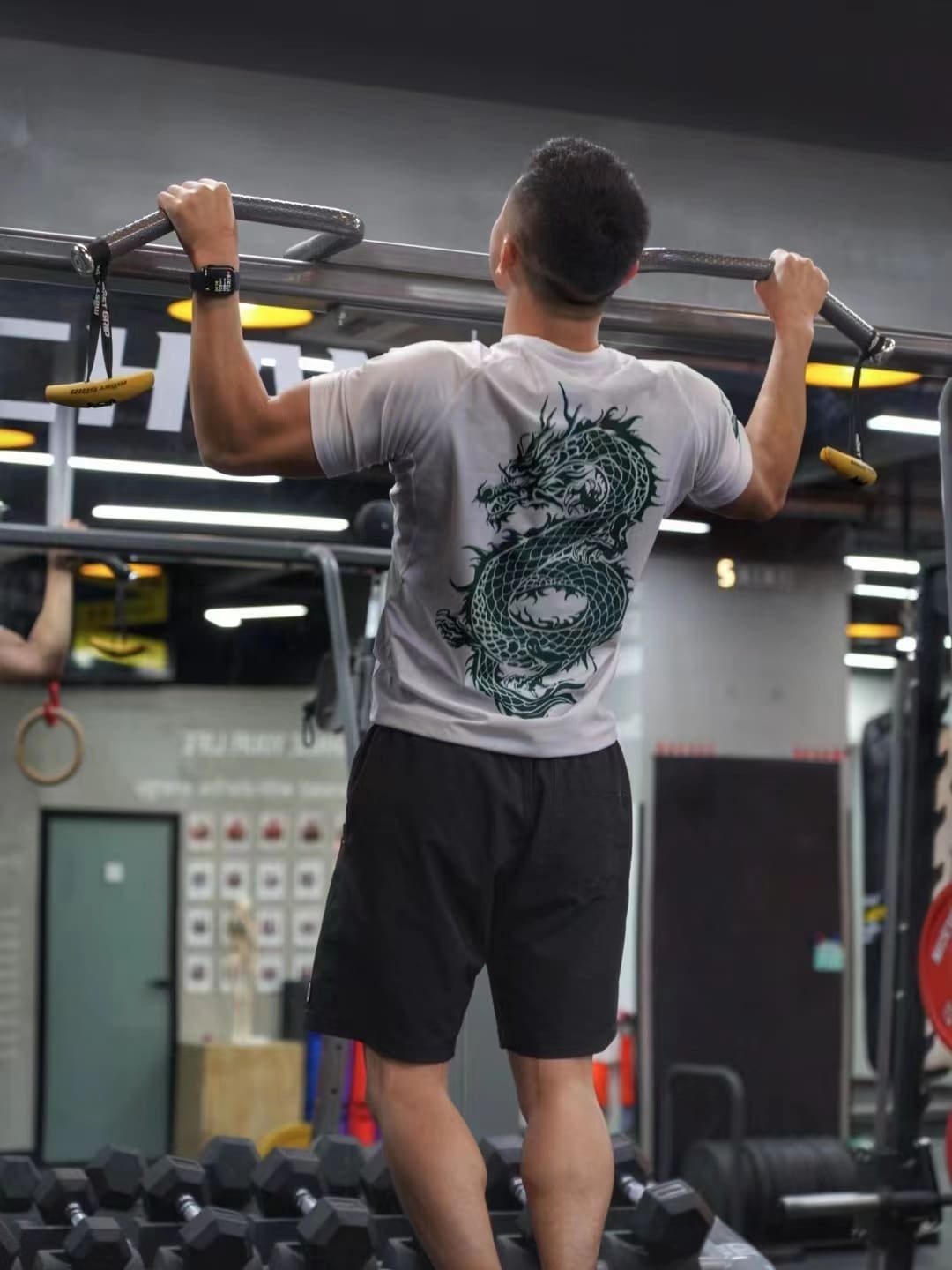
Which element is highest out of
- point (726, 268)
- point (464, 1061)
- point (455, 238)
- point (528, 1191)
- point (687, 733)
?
point (455, 238)

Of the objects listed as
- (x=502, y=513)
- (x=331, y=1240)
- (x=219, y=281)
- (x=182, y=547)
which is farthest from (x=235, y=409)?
(x=182, y=547)

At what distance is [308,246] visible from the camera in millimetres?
1886

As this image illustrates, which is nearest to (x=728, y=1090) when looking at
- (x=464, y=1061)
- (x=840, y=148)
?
(x=464, y=1061)

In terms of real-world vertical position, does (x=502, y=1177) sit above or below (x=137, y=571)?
below

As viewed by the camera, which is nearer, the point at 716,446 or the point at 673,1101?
the point at 716,446

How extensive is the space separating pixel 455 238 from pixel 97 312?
111cm

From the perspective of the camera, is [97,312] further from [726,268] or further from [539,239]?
[726,268]

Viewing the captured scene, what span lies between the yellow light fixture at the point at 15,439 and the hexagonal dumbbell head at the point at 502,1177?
163cm

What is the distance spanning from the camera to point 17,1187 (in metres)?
3.24

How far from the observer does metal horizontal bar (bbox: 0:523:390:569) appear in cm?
398

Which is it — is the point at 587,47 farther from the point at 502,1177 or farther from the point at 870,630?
the point at 870,630

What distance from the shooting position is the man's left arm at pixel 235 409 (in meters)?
1.49

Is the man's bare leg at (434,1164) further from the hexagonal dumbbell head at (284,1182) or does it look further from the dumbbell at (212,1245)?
the hexagonal dumbbell head at (284,1182)

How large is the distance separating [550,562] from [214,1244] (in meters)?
1.61
